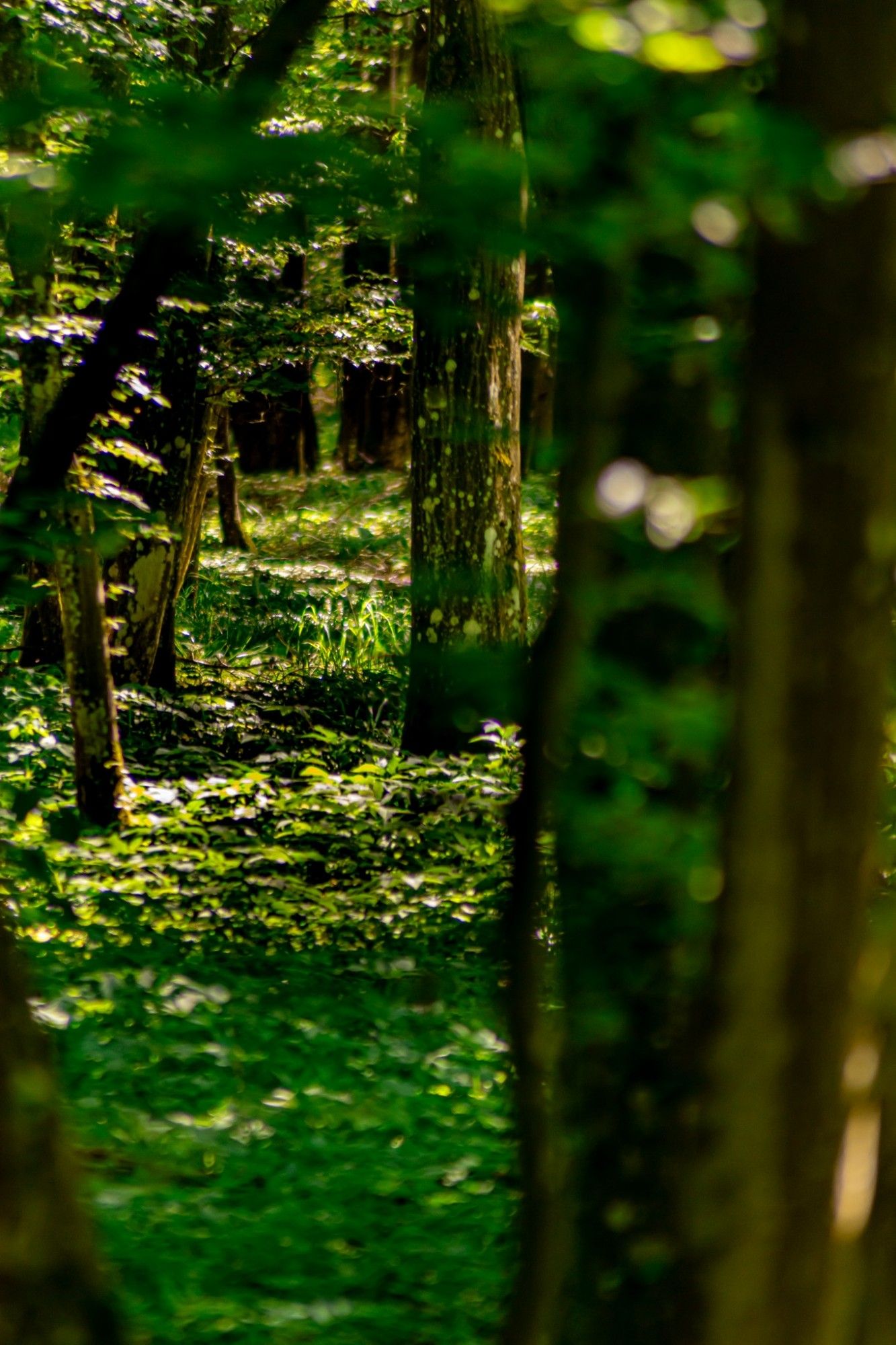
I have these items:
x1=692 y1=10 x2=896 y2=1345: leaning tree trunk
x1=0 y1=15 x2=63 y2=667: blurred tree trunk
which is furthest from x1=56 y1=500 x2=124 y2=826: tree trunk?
x1=692 y1=10 x2=896 y2=1345: leaning tree trunk

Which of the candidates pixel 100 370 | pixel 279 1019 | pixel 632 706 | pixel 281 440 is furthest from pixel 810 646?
pixel 281 440

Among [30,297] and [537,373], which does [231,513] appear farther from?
[30,297]

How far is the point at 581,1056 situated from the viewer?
1.97 m

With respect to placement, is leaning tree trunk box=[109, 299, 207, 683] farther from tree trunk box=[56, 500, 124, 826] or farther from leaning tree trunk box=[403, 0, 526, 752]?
tree trunk box=[56, 500, 124, 826]

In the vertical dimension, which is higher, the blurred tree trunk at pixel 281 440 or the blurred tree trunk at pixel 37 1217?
the blurred tree trunk at pixel 281 440

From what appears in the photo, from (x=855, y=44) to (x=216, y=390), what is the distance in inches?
341

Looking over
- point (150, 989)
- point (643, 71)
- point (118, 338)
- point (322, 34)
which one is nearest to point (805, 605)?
point (643, 71)

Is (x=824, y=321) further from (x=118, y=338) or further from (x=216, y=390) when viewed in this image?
(x=216, y=390)

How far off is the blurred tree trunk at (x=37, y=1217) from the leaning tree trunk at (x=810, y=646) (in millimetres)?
854

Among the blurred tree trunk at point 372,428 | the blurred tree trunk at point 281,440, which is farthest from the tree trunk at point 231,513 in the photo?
the blurred tree trunk at point 372,428

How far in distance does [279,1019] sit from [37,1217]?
10.1ft

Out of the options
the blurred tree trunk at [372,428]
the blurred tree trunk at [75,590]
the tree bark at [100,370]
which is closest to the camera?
the tree bark at [100,370]

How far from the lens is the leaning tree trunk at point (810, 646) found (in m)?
1.47

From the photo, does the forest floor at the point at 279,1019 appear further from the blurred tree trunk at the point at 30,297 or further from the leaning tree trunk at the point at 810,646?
the blurred tree trunk at the point at 30,297
